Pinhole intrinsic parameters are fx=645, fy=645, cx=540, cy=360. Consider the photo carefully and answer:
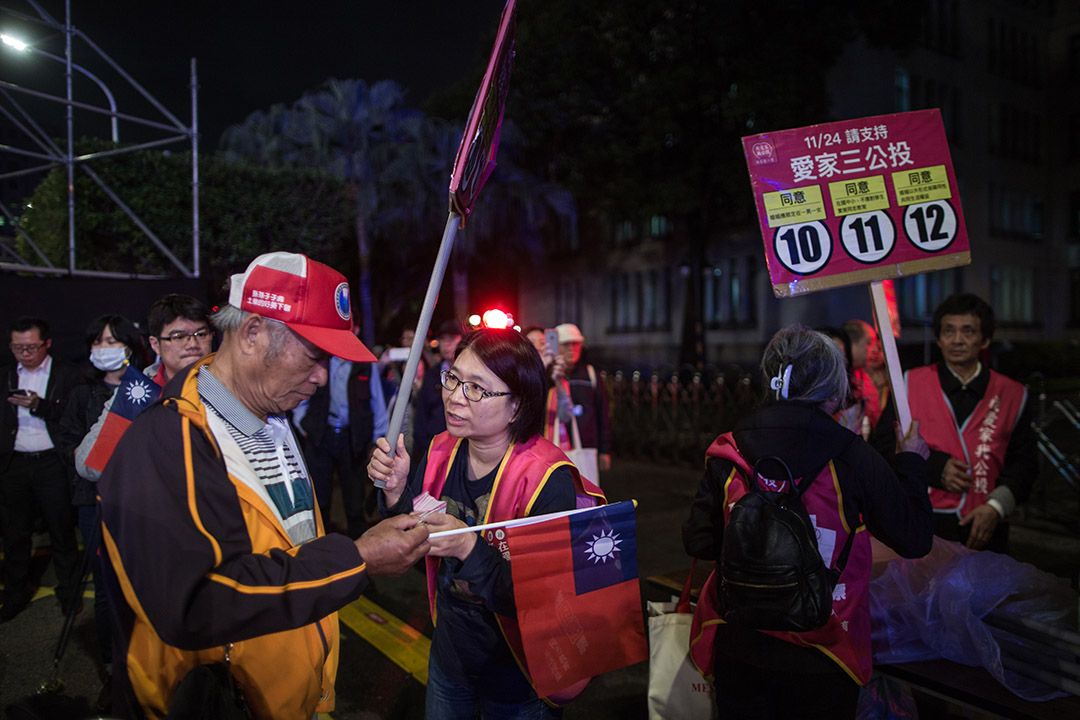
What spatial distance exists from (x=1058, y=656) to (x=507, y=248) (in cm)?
2189

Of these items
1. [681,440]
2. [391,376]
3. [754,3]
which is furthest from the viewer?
[754,3]

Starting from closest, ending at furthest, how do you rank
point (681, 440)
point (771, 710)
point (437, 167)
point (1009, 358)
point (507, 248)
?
1. point (771, 710)
2. point (681, 440)
3. point (437, 167)
4. point (1009, 358)
5. point (507, 248)

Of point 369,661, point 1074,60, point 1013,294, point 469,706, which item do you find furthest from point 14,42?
point 1074,60

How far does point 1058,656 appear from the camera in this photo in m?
2.20

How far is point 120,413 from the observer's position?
3.49 m

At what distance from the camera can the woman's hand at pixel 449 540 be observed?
1.78m

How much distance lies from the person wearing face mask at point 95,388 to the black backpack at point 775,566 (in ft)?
12.3

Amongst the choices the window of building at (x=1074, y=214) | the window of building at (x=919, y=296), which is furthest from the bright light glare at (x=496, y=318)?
the window of building at (x=1074, y=214)

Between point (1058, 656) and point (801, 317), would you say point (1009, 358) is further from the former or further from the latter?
point (1058, 656)

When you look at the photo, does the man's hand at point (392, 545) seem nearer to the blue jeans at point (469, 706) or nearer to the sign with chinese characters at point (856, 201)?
the blue jeans at point (469, 706)

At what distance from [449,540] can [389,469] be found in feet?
1.26

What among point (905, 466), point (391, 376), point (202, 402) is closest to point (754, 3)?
point (391, 376)

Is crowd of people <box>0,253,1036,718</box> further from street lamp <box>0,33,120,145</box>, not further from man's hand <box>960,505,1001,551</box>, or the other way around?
→ street lamp <box>0,33,120,145</box>

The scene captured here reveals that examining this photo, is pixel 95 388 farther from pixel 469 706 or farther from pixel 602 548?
pixel 602 548
